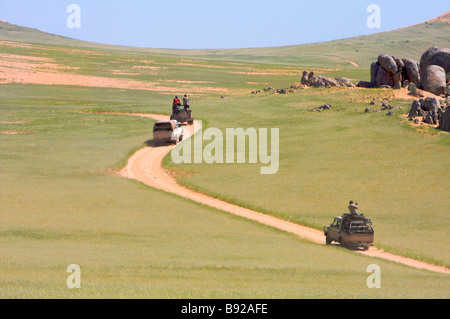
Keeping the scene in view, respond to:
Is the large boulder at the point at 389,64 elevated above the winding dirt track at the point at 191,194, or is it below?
above

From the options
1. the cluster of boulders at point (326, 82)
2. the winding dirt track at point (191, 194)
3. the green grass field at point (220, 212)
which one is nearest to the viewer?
the green grass field at point (220, 212)

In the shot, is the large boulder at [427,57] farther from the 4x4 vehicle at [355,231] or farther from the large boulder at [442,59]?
the 4x4 vehicle at [355,231]

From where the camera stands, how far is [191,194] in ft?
127

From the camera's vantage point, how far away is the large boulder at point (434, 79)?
234 feet

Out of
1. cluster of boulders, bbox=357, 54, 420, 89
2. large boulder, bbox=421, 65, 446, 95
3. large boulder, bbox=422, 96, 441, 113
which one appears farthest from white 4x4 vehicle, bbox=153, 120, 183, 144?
cluster of boulders, bbox=357, 54, 420, 89

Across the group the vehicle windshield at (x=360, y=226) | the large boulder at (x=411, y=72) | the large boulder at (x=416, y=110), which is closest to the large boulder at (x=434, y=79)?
the large boulder at (x=411, y=72)

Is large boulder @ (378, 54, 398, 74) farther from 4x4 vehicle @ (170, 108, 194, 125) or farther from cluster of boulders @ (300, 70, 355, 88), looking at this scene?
4x4 vehicle @ (170, 108, 194, 125)

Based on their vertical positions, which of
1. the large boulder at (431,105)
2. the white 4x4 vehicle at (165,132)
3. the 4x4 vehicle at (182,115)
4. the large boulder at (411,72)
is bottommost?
the white 4x4 vehicle at (165,132)

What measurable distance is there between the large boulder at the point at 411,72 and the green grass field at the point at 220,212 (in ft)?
23.8

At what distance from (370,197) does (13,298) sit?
26.4 meters

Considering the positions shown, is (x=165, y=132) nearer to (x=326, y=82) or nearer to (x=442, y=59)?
(x=326, y=82)

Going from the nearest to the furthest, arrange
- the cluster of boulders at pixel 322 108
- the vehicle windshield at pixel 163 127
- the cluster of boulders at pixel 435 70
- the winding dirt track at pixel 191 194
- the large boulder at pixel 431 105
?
the winding dirt track at pixel 191 194 → the vehicle windshield at pixel 163 127 → the large boulder at pixel 431 105 → the cluster of boulders at pixel 322 108 → the cluster of boulders at pixel 435 70

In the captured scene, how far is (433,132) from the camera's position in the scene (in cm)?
4956

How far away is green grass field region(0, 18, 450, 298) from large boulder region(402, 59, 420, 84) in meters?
7.24
